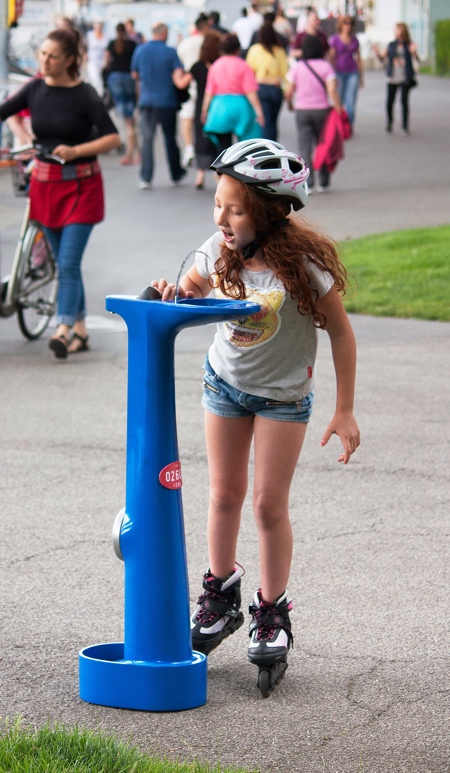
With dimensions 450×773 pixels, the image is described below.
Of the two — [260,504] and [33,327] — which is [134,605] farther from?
[33,327]

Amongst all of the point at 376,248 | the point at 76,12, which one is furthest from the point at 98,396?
the point at 76,12

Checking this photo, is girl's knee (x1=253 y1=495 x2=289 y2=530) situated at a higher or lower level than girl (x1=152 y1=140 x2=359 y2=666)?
lower

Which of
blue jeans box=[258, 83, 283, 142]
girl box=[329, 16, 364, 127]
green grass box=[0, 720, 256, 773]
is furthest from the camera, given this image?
girl box=[329, 16, 364, 127]

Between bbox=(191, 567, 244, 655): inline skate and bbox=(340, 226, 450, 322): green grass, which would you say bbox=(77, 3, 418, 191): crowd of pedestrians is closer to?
bbox=(340, 226, 450, 322): green grass

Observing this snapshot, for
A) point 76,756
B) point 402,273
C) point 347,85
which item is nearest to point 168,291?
point 76,756

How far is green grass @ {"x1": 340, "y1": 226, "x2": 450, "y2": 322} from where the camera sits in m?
9.77

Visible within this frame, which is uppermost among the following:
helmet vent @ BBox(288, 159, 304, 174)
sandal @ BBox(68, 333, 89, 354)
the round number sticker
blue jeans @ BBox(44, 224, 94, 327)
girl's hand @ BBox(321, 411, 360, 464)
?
helmet vent @ BBox(288, 159, 304, 174)

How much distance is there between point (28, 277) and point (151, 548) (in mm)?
5387

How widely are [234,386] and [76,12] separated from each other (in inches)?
1376

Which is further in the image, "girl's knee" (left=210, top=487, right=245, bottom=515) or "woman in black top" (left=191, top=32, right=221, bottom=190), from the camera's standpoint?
"woman in black top" (left=191, top=32, right=221, bottom=190)

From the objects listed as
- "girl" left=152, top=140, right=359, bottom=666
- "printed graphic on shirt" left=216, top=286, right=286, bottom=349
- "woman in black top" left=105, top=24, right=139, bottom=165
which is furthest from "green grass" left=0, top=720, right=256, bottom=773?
"woman in black top" left=105, top=24, right=139, bottom=165

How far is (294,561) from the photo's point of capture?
463 centimetres

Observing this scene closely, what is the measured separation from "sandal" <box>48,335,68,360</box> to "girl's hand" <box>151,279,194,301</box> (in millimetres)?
4532

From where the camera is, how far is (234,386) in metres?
3.60
